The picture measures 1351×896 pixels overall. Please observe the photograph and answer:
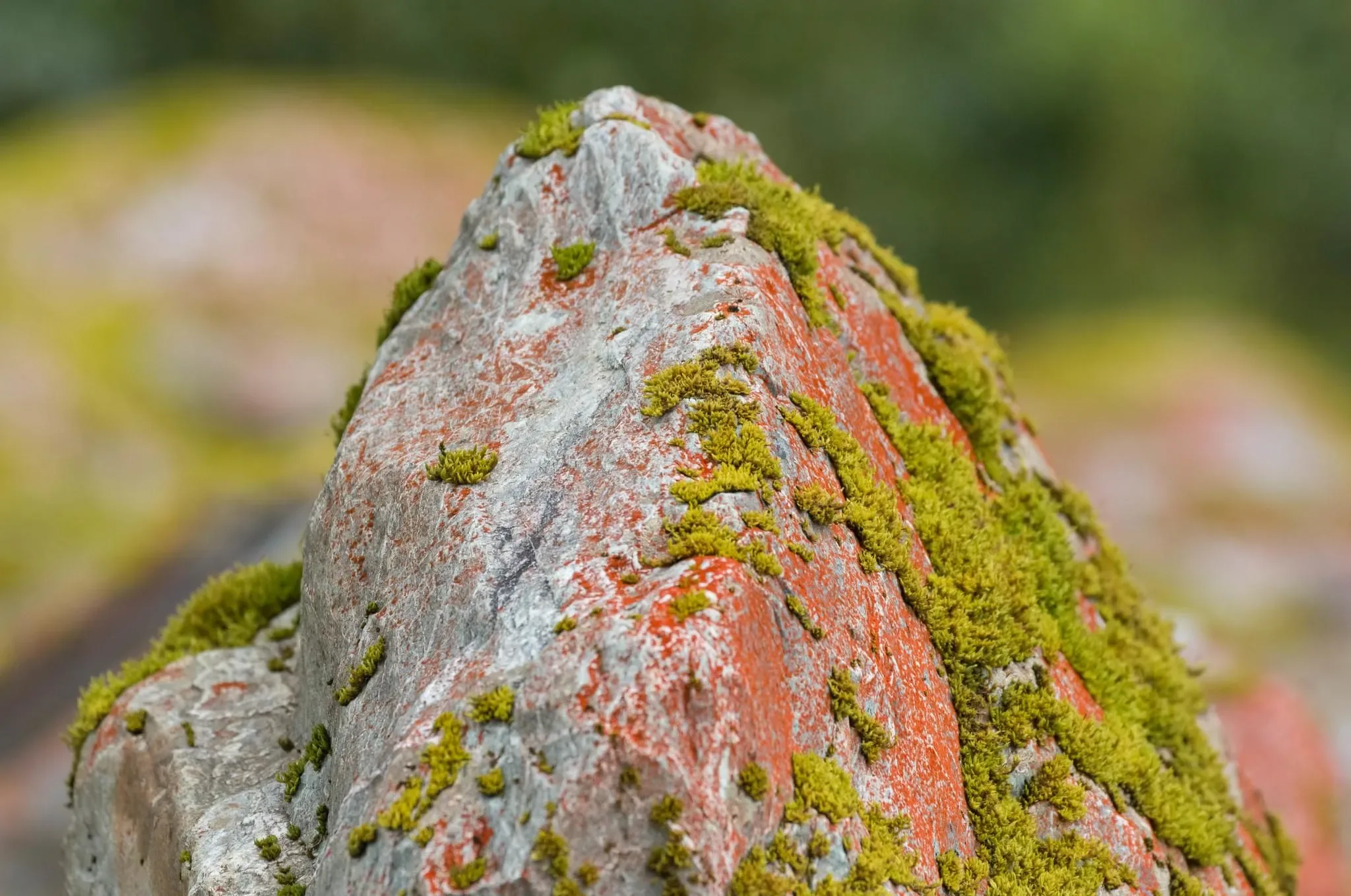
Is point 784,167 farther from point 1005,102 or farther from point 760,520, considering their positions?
point 760,520

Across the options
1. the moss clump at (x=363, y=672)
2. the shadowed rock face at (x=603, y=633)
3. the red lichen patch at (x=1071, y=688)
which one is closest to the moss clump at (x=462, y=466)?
the shadowed rock face at (x=603, y=633)

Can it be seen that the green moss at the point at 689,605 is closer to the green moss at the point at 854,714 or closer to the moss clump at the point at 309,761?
the green moss at the point at 854,714

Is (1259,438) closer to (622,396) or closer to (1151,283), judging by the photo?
(1151,283)

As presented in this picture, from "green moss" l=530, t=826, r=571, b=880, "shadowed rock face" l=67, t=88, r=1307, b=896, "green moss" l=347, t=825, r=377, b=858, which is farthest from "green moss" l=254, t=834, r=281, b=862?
"green moss" l=530, t=826, r=571, b=880

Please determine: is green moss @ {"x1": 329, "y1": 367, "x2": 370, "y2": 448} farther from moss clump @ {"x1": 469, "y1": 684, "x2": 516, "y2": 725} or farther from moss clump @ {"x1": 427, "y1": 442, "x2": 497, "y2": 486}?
moss clump @ {"x1": 469, "y1": 684, "x2": 516, "y2": 725}

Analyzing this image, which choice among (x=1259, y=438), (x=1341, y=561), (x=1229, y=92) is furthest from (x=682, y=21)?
(x=1341, y=561)

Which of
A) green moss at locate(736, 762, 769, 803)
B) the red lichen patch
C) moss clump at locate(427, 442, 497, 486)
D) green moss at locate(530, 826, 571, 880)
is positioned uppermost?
moss clump at locate(427, 442, 497, 486)
